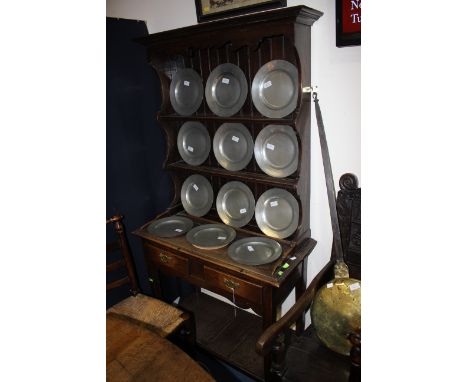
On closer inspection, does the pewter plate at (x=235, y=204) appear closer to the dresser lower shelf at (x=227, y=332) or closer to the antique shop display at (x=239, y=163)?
the antique shop display at (x=239, y=163)

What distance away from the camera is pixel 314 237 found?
2.28m

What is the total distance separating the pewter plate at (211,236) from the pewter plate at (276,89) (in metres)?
0.84

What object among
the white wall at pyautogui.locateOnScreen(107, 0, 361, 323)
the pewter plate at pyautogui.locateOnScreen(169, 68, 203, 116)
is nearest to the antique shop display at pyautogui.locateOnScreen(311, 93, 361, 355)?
the white wall at pyautogui.locateOnScreen(107, 0, 361, 323)

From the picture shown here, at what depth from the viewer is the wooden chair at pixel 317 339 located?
5.21 feet

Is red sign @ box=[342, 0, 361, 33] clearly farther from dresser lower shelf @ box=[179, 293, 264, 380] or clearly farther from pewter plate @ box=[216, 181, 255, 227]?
dresser lower shelf @ box=[179, 293, 264, 380]

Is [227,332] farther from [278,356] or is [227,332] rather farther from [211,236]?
[278,356]

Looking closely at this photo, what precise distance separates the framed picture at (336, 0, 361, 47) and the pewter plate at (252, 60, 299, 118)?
30 cm

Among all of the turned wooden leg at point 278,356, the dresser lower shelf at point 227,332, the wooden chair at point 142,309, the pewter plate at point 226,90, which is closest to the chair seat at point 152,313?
the wooden chair at point 142,309

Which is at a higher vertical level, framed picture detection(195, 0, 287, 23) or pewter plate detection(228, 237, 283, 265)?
framed picture detection(195, 0, 287, 23)

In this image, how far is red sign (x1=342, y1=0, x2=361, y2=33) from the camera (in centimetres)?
168

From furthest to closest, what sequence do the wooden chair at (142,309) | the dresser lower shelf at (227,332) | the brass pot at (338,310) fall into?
the dresser lower shelf at (227,332), the wooden chair at (142,309), the brass pot at (338,310)

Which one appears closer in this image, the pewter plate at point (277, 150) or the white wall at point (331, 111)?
the white wall at point (331, 111)

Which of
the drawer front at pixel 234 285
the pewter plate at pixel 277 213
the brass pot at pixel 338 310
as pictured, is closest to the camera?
the brass pot at pixel 338 310
